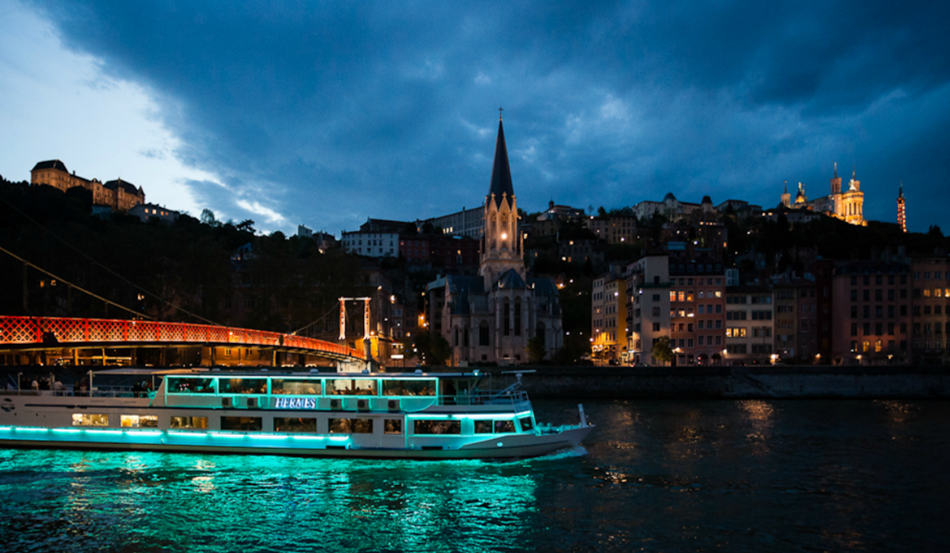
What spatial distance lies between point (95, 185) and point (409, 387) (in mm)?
154782

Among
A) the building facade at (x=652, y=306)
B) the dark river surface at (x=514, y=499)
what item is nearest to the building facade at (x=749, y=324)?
the building facade at (x=652, y=306)

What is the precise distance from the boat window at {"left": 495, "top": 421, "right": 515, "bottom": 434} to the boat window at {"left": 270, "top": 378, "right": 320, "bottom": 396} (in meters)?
8.24

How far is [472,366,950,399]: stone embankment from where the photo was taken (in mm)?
58812

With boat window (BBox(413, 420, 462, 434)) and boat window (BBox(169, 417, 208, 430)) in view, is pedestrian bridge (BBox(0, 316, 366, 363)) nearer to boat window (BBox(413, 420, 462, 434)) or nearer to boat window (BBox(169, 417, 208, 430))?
boat window (BBox(169, 417, 208, 430))

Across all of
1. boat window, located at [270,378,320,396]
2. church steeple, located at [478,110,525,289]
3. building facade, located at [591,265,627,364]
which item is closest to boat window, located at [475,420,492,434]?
boat window, located at [270,378,320,396]

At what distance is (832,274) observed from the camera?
258 feet

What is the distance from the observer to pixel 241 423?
31906mm

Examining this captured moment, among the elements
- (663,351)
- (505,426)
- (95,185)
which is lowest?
(505,426)

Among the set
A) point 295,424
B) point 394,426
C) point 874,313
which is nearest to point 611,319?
point 874,313

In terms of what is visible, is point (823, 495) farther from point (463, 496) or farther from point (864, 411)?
point (864, 411)

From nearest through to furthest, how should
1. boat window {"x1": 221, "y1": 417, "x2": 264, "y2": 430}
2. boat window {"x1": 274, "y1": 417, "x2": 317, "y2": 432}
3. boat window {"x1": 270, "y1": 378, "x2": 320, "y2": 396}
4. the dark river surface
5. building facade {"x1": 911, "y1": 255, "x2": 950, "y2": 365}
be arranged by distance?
the dark river surface → boat window {"x1": 274, "y1": 417, "x2": 317, "y2": 432} → boat window {"x1": 221, "y1": 417, "x2": 264, "y2": 430} → boat window {"x1": 270, "y1": 378, "x2": 320, "y2": 396} → building facade {"x1": 911, "y1": 255, "x2": 950, "y2": 365}

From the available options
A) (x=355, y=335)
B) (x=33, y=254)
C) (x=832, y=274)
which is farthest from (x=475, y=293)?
(x=33, y=254)

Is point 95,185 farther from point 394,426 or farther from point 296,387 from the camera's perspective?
point 394,426

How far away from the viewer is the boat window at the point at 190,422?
32281 mm
